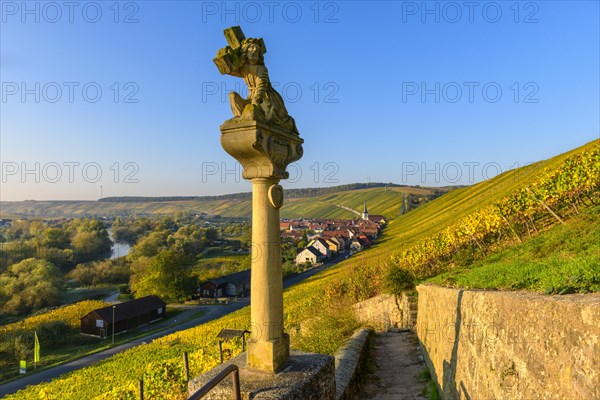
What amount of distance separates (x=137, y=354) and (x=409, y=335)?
19.3 meters

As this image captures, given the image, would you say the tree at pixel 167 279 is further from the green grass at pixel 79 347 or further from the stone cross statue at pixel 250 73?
the stone cross statue at pixel 250 73

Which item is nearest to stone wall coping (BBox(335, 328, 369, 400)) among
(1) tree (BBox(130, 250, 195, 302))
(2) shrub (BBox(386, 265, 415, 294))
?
(2) shrub (BBox(386, 265, 415, 294))

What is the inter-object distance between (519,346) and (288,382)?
2.65 m

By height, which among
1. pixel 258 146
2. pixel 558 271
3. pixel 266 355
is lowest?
pixel 266 355

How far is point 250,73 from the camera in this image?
4.95 meters

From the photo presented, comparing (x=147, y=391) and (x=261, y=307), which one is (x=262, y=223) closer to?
(x=261, y=307)

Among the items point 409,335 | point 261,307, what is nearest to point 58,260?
point 409,335

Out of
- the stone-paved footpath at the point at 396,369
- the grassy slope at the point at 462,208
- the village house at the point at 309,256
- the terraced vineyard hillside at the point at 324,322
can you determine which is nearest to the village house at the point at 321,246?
the village house at the point at 309,256

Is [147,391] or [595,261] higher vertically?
[595,261]

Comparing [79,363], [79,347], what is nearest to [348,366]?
[79,363]

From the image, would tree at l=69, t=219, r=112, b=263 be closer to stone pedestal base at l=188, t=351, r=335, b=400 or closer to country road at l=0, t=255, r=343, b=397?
country road at l=0, t=255, r=343, b=397

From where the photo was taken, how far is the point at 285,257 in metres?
85.1

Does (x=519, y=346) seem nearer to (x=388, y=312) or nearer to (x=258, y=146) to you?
(x=258, y=146)

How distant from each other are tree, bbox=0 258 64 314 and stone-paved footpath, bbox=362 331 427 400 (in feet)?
174
